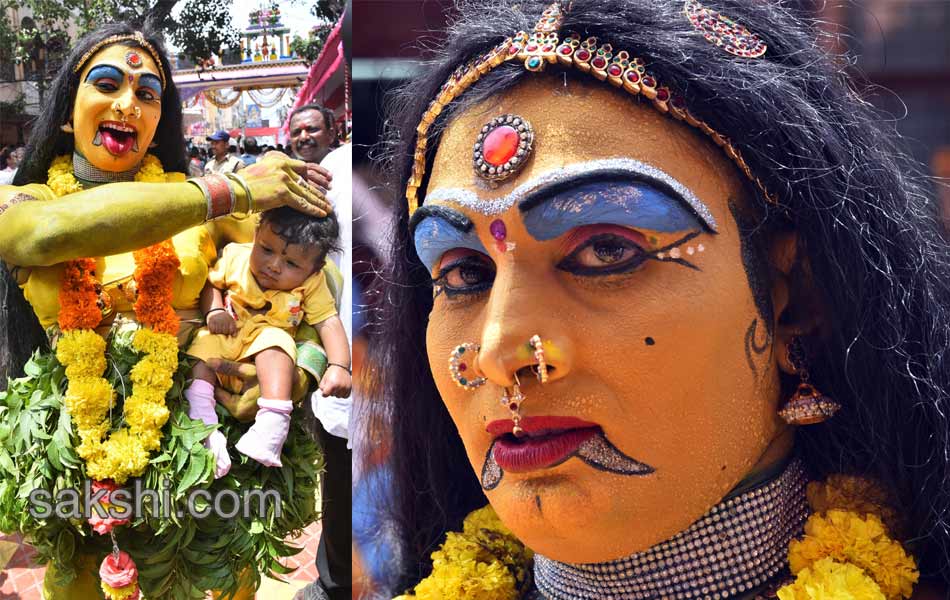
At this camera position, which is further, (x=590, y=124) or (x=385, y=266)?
(x=385, y=266)

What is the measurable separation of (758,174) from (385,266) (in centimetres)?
98

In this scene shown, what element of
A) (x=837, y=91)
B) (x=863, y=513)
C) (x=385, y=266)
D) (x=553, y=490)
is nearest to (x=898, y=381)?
(x=863, y=513)

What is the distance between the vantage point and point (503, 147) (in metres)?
1.62

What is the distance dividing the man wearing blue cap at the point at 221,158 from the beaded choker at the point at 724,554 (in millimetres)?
1834

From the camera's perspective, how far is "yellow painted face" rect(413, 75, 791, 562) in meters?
1.54

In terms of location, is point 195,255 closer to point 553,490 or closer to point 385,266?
point 385,266

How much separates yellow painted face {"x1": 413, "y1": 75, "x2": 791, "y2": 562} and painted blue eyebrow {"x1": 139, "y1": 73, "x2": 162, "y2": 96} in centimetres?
166

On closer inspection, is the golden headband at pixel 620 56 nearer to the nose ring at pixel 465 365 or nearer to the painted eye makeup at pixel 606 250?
the painted eye makeup at pixel 606 250

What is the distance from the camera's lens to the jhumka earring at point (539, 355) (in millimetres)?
1521

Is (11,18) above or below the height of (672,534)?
above

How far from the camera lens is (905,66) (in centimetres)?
180

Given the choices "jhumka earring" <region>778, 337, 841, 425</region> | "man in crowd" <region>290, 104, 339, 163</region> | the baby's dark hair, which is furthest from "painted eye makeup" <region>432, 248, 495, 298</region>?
"man in crowd" <region>290, 104, 339, 163</region>

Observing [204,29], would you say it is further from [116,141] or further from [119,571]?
[119,571]

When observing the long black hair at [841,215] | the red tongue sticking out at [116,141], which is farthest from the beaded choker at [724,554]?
the red tongue sticking out at [116,141]
